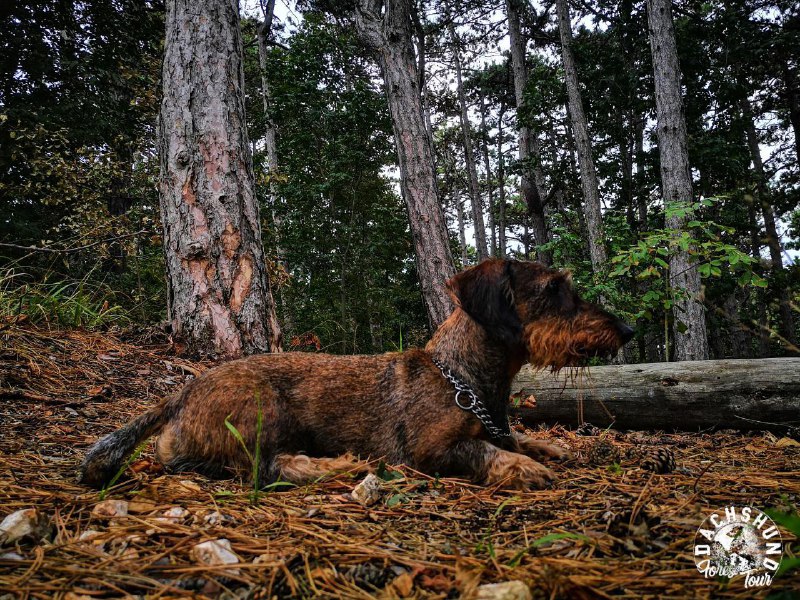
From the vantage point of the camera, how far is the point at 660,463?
263 cm

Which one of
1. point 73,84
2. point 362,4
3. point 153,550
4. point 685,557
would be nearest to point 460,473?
point 685,557

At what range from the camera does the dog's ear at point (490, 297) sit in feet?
9.71

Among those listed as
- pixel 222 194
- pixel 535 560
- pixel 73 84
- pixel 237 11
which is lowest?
pixel 535 560

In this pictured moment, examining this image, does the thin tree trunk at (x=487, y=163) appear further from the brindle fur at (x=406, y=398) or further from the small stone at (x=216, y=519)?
the small stone at (x=216, y=519)

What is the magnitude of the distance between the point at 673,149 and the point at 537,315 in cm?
893

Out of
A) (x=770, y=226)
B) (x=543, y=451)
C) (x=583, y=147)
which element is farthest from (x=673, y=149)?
(x=770, y=226)

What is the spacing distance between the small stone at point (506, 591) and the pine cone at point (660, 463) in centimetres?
185

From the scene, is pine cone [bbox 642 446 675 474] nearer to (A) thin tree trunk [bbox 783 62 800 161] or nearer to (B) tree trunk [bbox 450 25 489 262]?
(A) thin tree trunk [bbox 783 62 800 161]

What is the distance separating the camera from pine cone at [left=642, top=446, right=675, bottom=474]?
2635 millimetres

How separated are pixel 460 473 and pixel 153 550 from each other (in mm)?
1730

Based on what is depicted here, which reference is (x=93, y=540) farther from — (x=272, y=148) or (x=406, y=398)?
(x=272, y=148)

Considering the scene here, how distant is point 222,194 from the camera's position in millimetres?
4832

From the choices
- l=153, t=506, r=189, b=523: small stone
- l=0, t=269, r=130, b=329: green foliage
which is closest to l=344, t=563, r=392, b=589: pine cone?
l=153, t=506, r=189, b=523: small stone

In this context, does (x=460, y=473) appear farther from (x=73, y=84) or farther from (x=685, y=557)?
(x=73, y=84)
